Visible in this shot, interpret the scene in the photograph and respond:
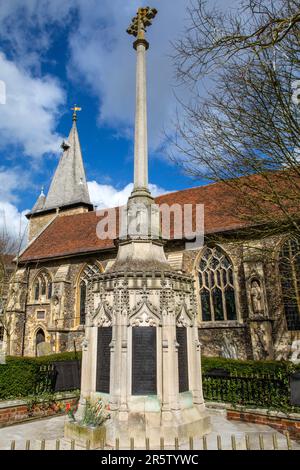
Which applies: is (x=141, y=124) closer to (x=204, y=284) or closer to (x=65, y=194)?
(x=204, y=284)

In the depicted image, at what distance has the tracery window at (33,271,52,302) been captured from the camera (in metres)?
20.2

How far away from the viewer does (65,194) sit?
29531 millimetres

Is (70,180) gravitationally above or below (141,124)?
above

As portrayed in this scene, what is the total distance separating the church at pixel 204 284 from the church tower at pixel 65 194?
7.55ft

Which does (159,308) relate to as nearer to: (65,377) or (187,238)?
(65,377)

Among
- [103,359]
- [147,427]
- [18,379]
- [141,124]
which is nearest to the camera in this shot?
[147,427]

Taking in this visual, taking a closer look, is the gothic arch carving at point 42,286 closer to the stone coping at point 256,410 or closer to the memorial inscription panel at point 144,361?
the stone coping at point 256,410

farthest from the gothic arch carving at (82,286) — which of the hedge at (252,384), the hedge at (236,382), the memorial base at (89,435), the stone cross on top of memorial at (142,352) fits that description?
the memorial base at (89,435)

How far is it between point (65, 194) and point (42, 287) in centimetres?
1133

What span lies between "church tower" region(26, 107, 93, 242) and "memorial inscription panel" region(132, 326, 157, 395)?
2159cm

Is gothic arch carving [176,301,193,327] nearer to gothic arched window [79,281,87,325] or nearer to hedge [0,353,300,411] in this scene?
hedge [0,353,300,411]

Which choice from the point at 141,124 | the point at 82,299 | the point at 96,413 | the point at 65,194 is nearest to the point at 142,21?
the point at 141,124

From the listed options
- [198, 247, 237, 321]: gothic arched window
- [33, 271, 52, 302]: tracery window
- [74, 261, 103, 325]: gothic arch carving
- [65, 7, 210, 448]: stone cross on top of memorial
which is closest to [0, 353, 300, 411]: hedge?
[65, 7, 210, 448]: stone cross on top of memorial

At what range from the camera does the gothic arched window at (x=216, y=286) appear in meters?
15.1
